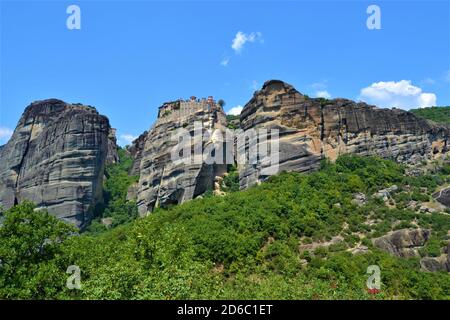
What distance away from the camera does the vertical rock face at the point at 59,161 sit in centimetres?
6606

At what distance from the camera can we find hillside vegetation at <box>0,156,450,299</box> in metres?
20.4

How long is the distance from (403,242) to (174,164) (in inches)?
1263

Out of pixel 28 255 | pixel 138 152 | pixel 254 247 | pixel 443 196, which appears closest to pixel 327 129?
pixel 443 196

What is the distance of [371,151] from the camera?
56344 mm

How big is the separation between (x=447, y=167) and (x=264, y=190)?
23.0m

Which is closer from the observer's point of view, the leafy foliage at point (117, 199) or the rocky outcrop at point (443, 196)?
the rocky outcrop at point (443, 196)

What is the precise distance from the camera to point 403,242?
40.3 meters

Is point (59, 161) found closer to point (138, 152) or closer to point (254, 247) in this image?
point (138, 152)

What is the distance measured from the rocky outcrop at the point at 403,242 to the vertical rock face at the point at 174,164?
26640 millimetres

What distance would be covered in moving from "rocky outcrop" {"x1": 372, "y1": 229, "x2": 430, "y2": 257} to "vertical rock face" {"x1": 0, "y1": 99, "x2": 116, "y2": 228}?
135ft

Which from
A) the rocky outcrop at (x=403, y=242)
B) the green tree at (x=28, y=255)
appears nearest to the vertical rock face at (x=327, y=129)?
the rocky outcrop at (x=403, y=242)

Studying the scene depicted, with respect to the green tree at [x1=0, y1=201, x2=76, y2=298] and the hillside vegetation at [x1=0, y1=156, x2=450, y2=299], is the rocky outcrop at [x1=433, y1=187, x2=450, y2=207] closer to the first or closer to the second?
the hillside vegetation at [x1=0, y1=156, x2=450, y2=299]

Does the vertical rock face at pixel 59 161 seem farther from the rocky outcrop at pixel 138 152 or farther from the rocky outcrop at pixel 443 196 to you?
the rocky outcrop at pixel 443 196

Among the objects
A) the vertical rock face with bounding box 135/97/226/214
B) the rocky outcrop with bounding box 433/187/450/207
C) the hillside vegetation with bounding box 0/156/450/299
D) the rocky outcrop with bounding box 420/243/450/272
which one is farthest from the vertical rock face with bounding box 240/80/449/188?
the rocky outcrop with bounding box 420/243/450/272
